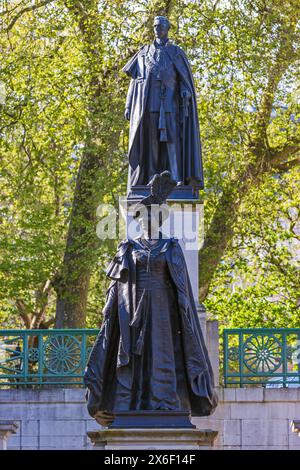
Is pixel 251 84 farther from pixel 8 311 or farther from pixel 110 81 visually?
pixel 8 311

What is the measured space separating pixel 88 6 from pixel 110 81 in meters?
1.52

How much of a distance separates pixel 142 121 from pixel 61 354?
464 centimetres

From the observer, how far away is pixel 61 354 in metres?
23.2

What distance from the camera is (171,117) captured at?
1952 cm

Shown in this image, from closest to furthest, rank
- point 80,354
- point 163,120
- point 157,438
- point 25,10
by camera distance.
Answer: point 157,438 → point 163,120 → point 80,354 → point 25,10

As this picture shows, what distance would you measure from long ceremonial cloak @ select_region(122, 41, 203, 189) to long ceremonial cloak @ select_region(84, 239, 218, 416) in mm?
2399

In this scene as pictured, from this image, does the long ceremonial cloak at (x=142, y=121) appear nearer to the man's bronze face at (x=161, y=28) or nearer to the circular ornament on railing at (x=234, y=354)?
the man's bronze face at (x=161, y=28)

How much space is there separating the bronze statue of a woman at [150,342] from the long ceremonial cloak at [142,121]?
2335 mm

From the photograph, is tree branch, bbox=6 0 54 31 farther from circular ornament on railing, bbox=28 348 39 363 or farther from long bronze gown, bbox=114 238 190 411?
long bronze gown, bbox=114 238 190 411

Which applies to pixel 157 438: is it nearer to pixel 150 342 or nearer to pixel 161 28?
pixel 150 342

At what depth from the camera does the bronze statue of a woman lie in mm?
17031

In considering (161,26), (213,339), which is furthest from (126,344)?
(213,339)

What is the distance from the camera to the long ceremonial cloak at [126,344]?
17078mm

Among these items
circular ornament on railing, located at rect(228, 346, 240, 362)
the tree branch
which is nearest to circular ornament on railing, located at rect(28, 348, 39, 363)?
circular ornament on railing, located at rect(228, 346, 240, 362)
